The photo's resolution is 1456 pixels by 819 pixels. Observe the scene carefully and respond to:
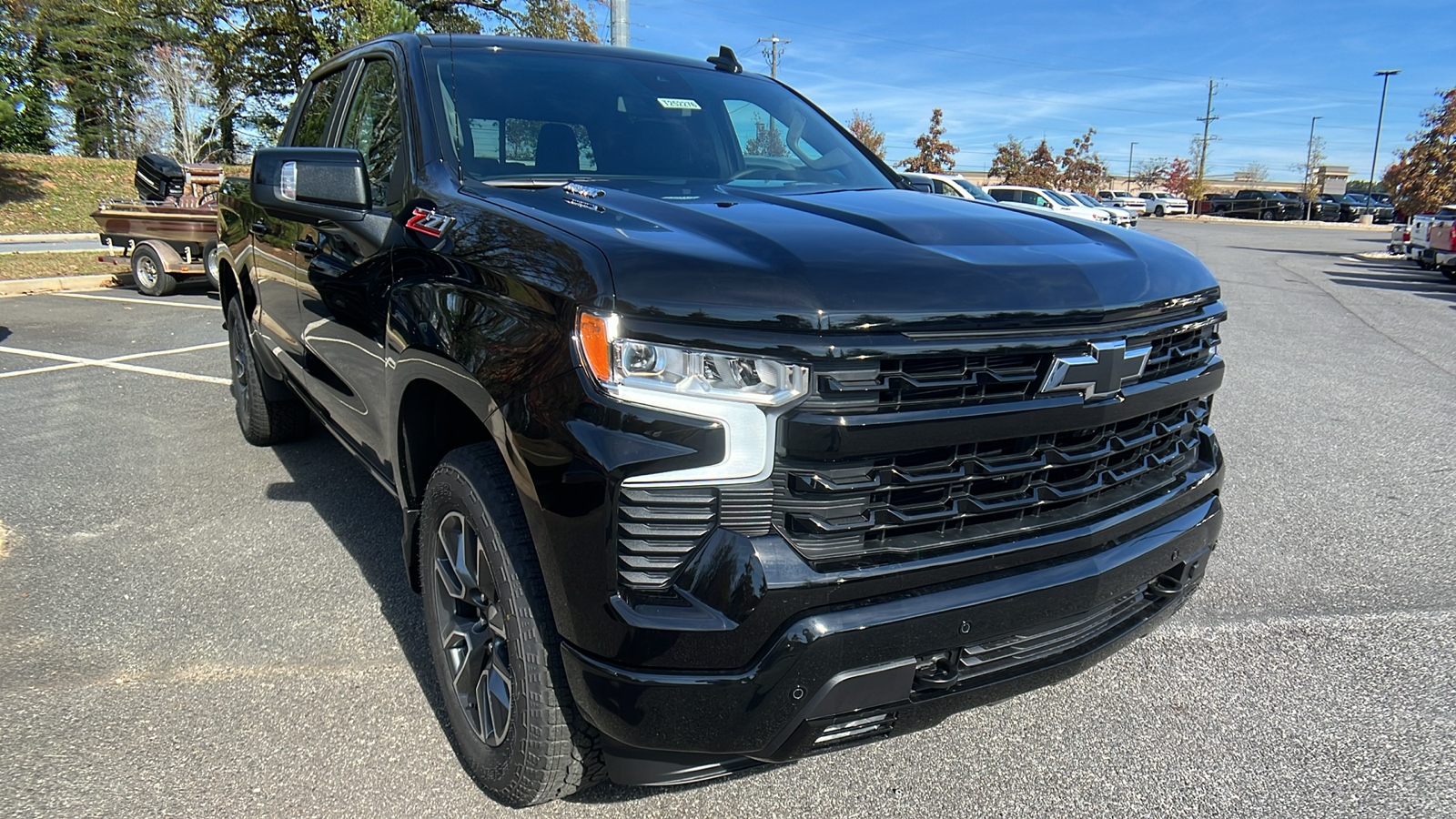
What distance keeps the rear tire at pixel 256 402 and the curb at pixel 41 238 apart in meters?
17.2

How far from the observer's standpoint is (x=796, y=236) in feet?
6.81

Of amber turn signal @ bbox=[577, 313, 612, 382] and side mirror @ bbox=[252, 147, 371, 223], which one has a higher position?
side mirror @ bbox=[252, 147, 371, 223]

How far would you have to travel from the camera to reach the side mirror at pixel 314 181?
2.66 m

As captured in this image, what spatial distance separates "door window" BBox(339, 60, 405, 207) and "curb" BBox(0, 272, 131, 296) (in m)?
12.0

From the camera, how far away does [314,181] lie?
271 cm

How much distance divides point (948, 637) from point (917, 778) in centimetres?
79

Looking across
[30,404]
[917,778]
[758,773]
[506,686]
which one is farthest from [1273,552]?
[30,404]

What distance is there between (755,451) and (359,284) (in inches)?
67.2

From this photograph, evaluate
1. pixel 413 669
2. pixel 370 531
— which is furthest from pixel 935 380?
pixel 370 531

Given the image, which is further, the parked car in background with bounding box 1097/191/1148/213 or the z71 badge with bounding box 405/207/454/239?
the parked car in background with bounding box 1097/191/1148/213

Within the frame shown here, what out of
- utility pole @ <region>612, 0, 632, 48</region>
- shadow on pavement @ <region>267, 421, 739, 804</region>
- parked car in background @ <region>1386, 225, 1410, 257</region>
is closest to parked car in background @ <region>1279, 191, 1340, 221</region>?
parked car in background @ <region>1386, 225, 1410, 257</region>

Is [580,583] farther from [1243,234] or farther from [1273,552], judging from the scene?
[1243,234]

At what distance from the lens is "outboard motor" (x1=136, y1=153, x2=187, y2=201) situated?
46.0 ft

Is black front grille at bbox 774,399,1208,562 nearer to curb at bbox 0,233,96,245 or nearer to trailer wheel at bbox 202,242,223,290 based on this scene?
trailer wheel at bbox 202,242,223,290
